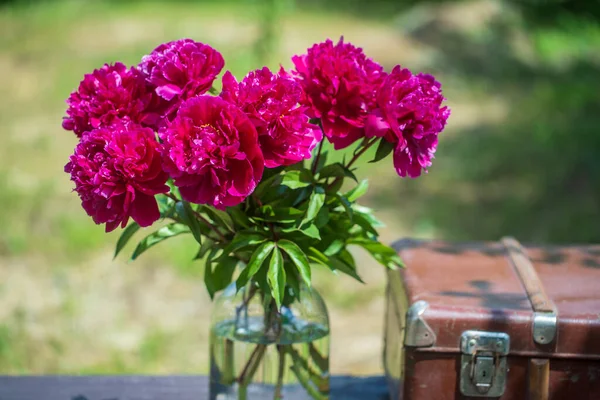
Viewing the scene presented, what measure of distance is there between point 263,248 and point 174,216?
0.63 ft

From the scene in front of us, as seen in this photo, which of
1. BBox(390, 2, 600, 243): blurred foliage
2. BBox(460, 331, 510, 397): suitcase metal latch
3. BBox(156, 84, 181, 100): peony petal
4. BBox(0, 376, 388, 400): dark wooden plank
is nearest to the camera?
BBox(156, 84, 181, 100): peony petal

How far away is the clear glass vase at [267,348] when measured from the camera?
5.64ft

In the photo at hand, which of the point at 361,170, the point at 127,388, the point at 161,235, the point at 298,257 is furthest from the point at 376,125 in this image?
the point at 361,170

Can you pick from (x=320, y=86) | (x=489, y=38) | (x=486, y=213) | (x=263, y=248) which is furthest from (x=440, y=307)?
(x=489, y=38)

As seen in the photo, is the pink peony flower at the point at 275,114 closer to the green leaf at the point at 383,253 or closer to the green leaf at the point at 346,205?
the green leaf at the point at 346,205

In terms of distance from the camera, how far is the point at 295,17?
1020 cm

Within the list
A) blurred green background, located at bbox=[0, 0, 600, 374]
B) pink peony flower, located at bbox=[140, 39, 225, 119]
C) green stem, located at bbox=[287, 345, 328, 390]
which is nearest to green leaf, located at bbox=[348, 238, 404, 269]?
green stem, located at bbox=[287, 345, 328, 390]

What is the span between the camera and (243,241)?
62.2 inches

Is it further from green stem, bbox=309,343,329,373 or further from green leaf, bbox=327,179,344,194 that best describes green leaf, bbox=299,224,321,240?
green stem, bbox=309,343,329,373

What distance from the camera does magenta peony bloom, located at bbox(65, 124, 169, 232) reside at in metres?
1.41

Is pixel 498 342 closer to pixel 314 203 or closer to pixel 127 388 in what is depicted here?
pixel 314 203

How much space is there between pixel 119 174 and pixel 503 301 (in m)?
0.81

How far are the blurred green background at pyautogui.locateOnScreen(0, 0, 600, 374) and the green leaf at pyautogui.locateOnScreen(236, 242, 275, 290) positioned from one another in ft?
7.40

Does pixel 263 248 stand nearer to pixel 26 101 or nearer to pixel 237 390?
Answer: pixel 237 390
